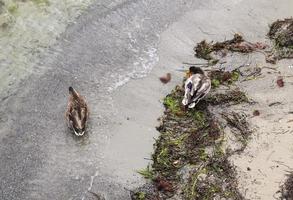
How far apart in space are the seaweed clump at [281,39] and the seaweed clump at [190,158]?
1.43 m

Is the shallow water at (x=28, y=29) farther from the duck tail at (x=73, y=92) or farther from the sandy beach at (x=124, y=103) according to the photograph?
the duck tail at (x=73, y=92)

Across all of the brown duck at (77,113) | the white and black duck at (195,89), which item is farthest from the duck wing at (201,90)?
the brown duck at (77,113)

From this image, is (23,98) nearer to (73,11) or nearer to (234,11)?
(73,11)

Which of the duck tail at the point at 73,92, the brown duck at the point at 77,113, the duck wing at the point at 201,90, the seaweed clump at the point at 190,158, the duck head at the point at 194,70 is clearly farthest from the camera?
the duck head at the point at 194,70

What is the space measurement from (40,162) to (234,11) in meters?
5.57

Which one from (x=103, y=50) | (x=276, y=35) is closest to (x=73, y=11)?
(x=103, y=50)

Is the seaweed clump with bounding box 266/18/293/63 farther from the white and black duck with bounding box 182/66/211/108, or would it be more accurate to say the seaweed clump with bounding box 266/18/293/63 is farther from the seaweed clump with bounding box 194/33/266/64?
the white and black duck with bounding box 182/66/211/108

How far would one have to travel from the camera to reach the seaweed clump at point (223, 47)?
11859 millimetres

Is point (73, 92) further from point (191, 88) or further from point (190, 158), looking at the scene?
point (190, 158)

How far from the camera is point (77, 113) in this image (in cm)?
1032

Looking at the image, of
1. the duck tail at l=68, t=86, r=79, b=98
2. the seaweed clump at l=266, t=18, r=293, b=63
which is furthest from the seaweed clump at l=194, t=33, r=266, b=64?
the duck tail at l=68, t=86, r=79, b=98

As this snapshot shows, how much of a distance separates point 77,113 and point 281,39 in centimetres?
468

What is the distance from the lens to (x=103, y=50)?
12.0 meters

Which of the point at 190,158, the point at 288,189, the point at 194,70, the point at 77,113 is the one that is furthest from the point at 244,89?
the point at 77,113
